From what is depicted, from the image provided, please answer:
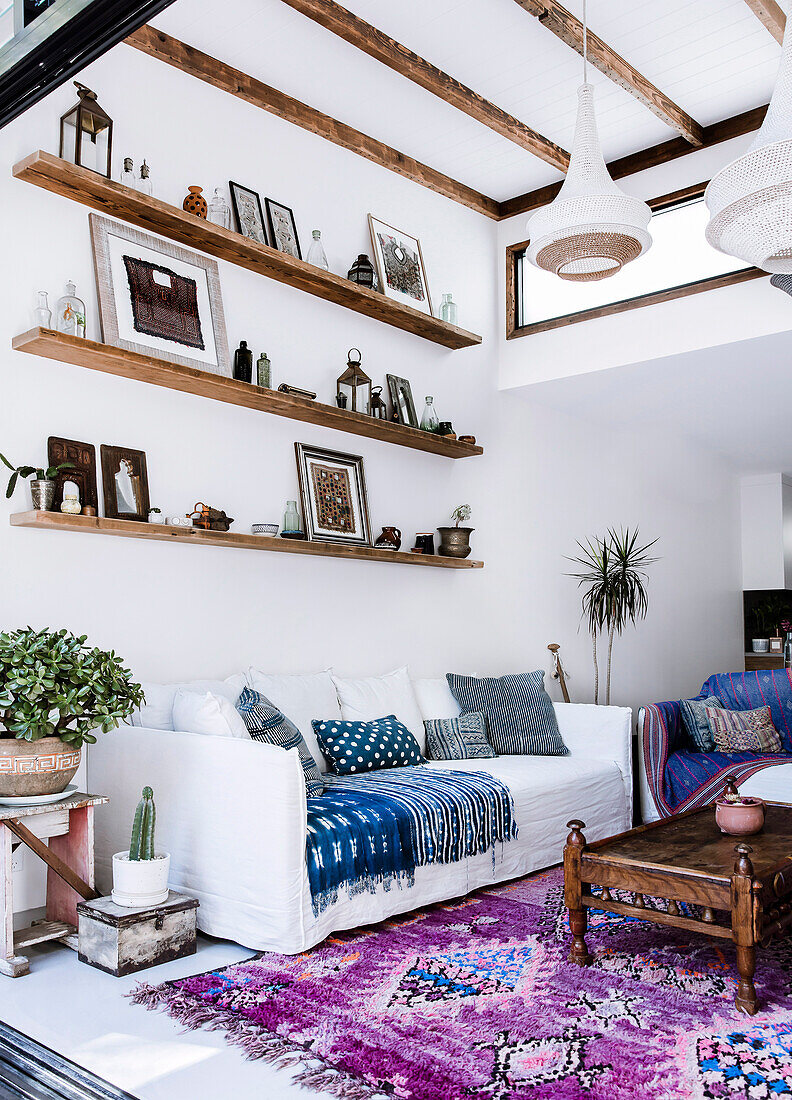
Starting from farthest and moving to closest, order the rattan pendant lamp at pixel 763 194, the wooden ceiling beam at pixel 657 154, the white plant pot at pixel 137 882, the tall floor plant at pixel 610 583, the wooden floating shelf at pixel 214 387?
the tall floor plant at pixel 610 583 → the wooden ceiling beam at pixel 657 154 → the wooden floating shelf at pixel 214 387 → the white plant pot at pixel 137 882 → the rattan pendant lamp at pixel 763 194

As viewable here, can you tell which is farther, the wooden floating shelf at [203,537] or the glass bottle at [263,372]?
the glass bottle at [263,372]

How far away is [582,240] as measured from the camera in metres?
3.60

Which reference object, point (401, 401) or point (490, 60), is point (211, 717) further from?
point (490, 60)

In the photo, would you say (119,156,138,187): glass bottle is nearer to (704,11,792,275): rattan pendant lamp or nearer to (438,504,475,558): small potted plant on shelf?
(704,11,792,275): rattan pendant lamp

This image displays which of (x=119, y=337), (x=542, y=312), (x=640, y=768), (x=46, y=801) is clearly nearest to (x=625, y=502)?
(x=542, y=312)

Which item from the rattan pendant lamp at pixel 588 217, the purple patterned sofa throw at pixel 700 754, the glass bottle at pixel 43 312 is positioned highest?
the rattan pendant lamp at pixel 588 217

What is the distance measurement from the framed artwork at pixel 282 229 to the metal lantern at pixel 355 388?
2.10 ft

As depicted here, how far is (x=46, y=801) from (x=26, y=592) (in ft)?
2.95

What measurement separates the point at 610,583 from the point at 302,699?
3.00m

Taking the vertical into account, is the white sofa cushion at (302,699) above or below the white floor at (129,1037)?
above

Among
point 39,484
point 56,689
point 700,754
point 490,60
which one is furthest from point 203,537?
point 700,754

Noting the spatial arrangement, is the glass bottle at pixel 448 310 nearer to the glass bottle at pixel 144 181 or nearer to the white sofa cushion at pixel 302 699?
the glass bottle at pixel 144 181

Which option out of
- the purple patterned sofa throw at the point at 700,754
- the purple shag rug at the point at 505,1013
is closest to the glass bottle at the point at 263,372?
the purple shag rug at the point at 505,1013

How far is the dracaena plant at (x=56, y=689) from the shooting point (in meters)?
2.94
